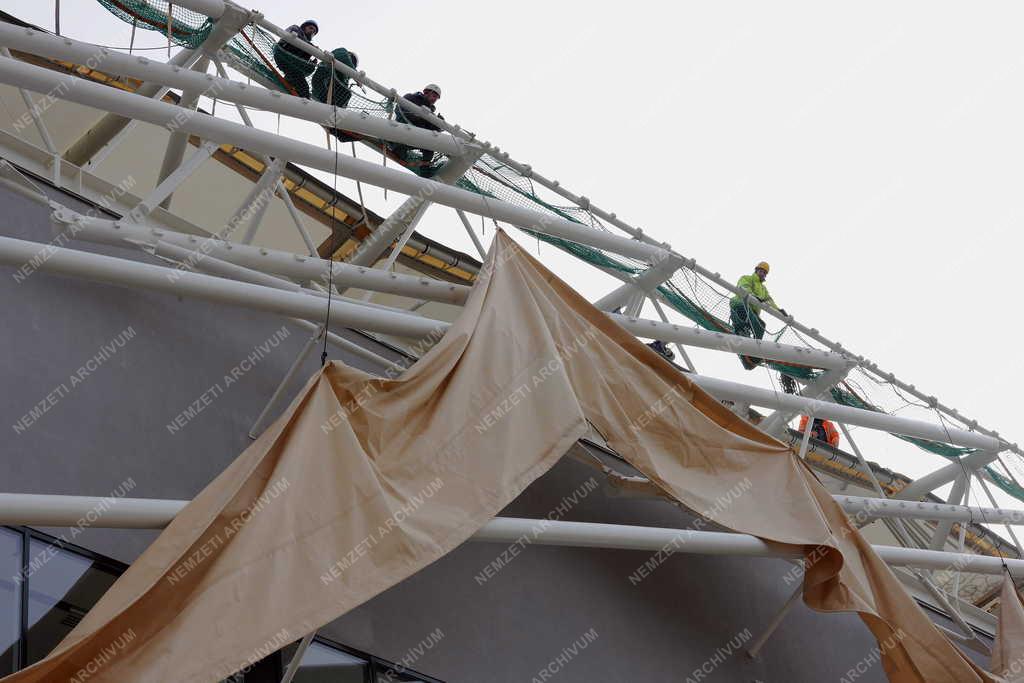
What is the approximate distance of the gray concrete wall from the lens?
705 centimetres

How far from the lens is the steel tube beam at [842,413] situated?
9180 millimetres

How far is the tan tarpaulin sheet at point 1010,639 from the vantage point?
8.82 m

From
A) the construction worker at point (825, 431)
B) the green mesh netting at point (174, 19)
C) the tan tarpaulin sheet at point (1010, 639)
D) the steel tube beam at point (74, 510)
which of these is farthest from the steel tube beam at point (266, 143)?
the construction worker at point (825, 431)

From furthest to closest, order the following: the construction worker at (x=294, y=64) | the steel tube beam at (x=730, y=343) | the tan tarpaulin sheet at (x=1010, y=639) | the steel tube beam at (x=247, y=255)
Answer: the construction worker at (x=294, y=64)
the steel tube beam at (x=730, y=343)
the tan tarpaulin sheet at (x=1010, y=639)
the steel tube beam at (x=247, y=255)

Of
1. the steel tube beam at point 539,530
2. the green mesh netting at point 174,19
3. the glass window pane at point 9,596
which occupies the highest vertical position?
the green mesh netting at point 174,19

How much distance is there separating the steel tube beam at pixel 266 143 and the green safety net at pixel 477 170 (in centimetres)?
82

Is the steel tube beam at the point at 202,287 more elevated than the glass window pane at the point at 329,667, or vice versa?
the steel tube beam at the point at 202,287

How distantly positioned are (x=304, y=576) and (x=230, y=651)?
1.73 ft

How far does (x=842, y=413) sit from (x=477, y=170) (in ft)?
13.7

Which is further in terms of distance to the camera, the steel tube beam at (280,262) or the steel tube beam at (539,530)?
the steel tube beam at (280,262)

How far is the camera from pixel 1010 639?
9.08 metres

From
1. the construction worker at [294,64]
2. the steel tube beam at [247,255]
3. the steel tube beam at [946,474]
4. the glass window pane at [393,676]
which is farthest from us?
the steel tube beam at [946,474]

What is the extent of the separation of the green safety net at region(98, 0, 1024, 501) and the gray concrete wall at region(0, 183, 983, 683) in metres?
2.09

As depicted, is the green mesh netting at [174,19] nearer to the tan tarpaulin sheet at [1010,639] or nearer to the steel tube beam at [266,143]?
the steel tube beam at [266,143]
